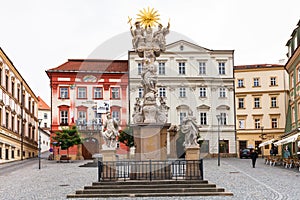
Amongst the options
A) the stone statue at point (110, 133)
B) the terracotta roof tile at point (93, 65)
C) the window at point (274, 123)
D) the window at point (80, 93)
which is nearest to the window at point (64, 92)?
the window at point (80, 93)

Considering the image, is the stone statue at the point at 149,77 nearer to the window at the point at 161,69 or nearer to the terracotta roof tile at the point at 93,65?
the window at the point at 161,69

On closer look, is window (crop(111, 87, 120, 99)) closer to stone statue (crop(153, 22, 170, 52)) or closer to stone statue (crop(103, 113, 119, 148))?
stone statue (crop(103, 113, 119, 148))

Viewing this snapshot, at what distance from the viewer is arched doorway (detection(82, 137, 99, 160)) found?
53.2 metres

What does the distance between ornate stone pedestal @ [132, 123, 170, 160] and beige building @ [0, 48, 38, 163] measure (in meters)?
22.3

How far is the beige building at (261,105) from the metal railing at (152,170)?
44.4m

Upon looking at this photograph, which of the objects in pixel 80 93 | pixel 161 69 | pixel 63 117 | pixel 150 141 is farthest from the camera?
pixel 161 69

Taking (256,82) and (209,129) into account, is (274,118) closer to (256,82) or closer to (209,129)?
(256,82)

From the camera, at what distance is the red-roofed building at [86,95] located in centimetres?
5550

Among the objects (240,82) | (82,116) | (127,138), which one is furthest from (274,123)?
(82,116)

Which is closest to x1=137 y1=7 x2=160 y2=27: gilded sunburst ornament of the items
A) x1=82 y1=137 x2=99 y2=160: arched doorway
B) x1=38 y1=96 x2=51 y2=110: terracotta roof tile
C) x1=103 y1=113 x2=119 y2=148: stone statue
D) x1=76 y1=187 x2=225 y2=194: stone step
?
x1=103 y1=113 x2=119 y2=148: stone statue

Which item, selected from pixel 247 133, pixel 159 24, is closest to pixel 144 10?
pixel 159 24

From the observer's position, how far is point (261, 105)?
206ft

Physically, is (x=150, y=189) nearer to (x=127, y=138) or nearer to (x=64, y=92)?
(x=127, y=138)

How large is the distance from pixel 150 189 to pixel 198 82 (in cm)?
4148
